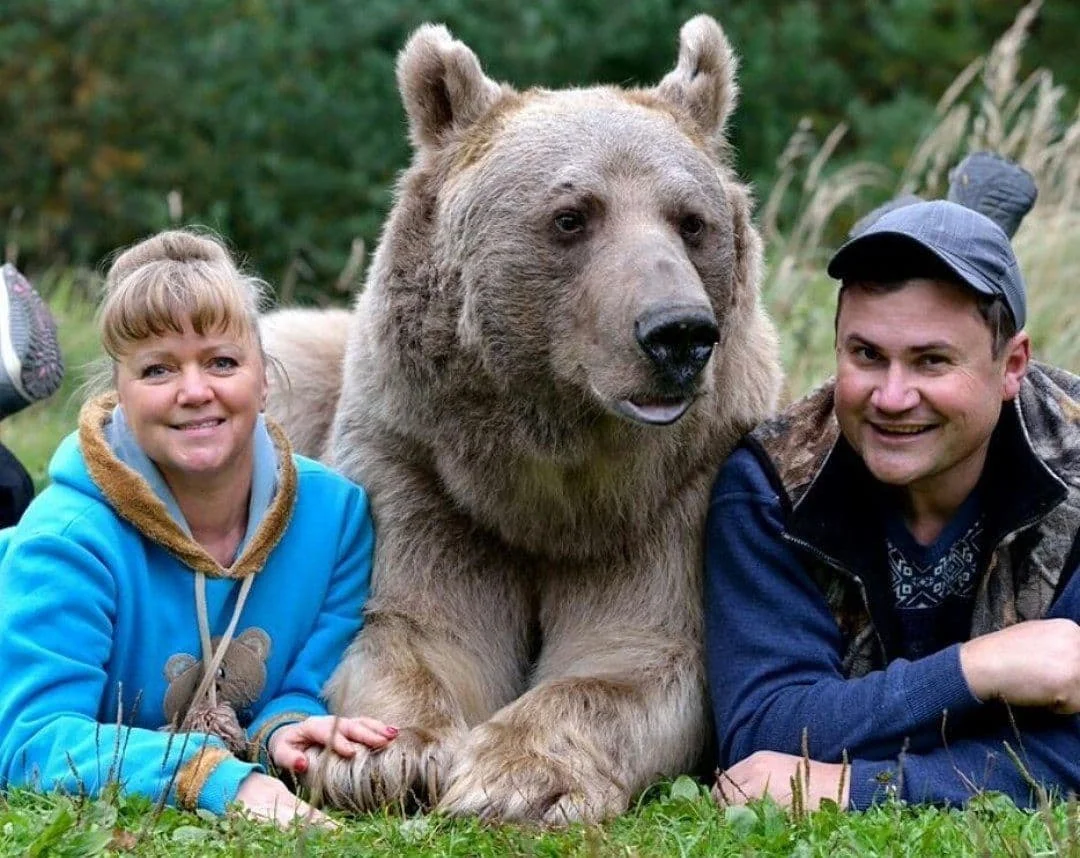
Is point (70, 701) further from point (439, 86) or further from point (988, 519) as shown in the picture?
point (988, 519)

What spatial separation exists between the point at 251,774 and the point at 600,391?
1.13 m

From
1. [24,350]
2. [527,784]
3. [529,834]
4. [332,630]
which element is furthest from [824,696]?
[24,350]

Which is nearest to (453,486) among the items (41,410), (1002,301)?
(1002,301)

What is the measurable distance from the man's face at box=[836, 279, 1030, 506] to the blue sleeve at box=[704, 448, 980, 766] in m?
0.33

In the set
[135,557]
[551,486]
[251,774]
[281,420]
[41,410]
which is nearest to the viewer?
[251,774]

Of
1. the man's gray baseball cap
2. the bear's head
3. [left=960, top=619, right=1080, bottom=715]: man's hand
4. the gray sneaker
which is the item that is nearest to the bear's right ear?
the bear's head

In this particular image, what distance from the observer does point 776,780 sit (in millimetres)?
4113

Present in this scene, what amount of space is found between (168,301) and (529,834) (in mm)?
1457

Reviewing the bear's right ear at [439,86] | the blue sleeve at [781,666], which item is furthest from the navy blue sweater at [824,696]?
the bear's right ear at [439,86]

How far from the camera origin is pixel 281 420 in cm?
612

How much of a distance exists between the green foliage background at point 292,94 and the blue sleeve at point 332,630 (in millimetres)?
10298

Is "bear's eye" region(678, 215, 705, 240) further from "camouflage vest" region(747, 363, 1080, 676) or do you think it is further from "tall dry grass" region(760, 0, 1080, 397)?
"tall dry grass" region(760, 0, 1080, 397)

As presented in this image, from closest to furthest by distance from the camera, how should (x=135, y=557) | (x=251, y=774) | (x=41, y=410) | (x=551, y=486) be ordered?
(x=251, y=774)
(x=135, y=557)
(x=551, y=486)
(x=41, y=410)

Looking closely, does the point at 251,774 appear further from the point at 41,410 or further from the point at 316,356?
the point at 41,410
